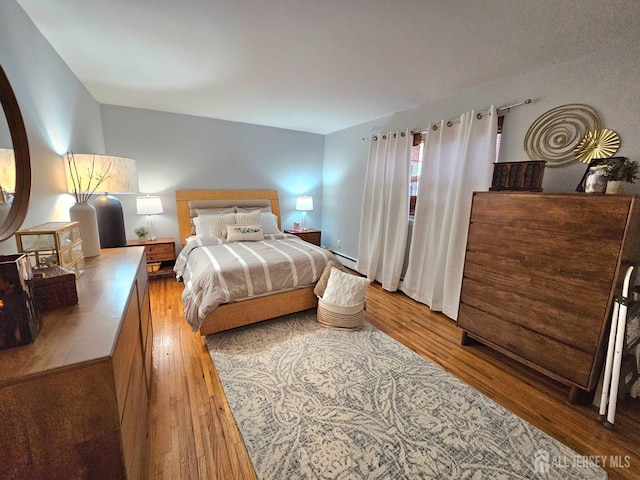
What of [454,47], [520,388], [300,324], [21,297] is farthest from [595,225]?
[21,297]

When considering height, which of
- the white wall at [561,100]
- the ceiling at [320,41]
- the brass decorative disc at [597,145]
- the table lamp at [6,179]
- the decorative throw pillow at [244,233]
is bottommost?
the decorative throw pillow at [244,233]

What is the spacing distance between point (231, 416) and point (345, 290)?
4.32 feet

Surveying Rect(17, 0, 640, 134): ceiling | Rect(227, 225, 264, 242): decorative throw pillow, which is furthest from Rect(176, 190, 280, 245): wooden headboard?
Rect(17, 0, 640, 134): ceiling

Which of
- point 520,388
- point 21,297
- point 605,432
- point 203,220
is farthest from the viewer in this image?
point 203,220

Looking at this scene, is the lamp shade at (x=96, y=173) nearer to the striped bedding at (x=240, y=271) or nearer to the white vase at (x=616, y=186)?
the striped bedding at (x=240, y=271)

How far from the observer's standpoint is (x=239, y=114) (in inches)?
144

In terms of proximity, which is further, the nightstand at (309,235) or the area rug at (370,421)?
the nightstand at (309,235)

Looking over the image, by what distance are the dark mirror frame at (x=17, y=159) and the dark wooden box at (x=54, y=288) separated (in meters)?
0.38

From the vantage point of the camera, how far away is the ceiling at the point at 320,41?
1475mm

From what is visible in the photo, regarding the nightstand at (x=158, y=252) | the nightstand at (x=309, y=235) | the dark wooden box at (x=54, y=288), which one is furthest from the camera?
the nightstand at (x=309, y=235)

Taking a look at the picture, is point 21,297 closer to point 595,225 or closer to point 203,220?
point 595,225

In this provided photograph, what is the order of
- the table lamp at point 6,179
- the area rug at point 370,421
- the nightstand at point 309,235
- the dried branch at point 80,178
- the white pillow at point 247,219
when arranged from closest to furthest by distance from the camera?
the table lamp at point 6,179 < the area rug at point 370,421 < the dried branch at point 80,178 < the white pillow at point 247,219 < the nightstand at point 309,235

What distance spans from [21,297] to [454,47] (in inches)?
101

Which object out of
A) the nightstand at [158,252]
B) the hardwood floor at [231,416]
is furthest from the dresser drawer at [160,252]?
the hardwood floor at [231,416]
